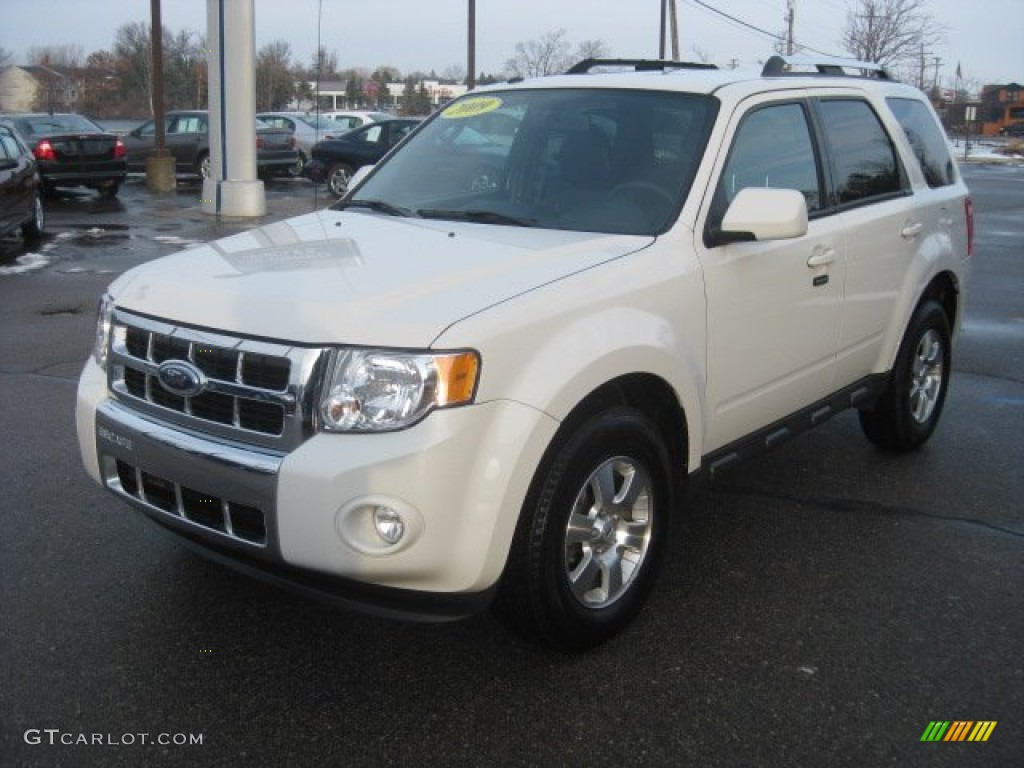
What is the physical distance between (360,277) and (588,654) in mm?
1397

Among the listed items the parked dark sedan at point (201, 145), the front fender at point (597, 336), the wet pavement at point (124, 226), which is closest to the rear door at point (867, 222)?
the front fender at point (597, 336)

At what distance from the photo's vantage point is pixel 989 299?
10688 millimetres

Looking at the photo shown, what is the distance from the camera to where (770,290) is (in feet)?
13.2

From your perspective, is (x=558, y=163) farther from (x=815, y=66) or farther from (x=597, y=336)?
(x=815, y=66)

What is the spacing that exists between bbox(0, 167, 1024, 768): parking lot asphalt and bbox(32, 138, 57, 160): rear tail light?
49.5 ft

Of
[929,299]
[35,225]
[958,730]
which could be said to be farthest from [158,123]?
[958,730]

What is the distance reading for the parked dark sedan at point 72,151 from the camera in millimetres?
18641

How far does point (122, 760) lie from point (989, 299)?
9965 mm

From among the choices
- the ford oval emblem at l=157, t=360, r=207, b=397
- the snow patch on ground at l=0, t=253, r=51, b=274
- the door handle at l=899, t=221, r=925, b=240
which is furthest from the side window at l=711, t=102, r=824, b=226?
the snow patch on ground at l=0, t=253, r=51, b=274

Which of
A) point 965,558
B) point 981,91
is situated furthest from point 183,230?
point 981,91

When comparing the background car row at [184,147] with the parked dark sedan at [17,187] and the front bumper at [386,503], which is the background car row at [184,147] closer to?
the parked dark sedan at [17,187]

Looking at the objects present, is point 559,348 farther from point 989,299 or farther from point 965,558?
point 989,299

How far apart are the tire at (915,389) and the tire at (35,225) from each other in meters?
11.7

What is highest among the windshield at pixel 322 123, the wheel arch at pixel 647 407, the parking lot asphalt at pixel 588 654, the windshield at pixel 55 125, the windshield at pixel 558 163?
the windshield at pixel 322 123
